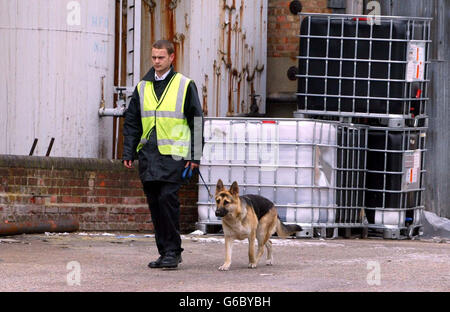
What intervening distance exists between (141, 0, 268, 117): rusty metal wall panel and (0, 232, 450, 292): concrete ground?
247 centimetres

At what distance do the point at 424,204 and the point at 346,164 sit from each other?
6.37 feet

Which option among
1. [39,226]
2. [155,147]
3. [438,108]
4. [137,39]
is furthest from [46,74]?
[438,108]

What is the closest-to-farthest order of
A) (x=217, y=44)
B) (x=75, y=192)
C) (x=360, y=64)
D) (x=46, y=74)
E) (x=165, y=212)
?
(x=165, y=212) → (x=75, y=192) → (x=46, y=74) → (x=360, y=64) → (x=217, y=44)

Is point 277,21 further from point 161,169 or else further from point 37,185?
point 161,169

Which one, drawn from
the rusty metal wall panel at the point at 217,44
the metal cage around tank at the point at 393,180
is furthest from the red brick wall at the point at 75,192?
the metal cage around tank at the point at 393,180

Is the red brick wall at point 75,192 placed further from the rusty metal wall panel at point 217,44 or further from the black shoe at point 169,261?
the black shoe at point 169,261

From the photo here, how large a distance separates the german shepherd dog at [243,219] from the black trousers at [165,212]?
0.40 m

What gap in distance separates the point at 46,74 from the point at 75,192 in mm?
1418

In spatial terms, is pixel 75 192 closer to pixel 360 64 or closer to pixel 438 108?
pixel 360 64

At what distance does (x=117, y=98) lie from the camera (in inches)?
508

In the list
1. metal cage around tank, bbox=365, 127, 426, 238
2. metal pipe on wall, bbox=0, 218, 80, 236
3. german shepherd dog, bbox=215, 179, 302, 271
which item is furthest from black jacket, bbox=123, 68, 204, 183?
metal cage around tank, bbox=365, 127, 426, 238

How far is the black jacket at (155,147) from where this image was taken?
9.00 meters

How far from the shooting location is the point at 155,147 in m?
9.08

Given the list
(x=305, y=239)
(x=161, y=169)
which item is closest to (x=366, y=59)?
(x=305, y=239)
